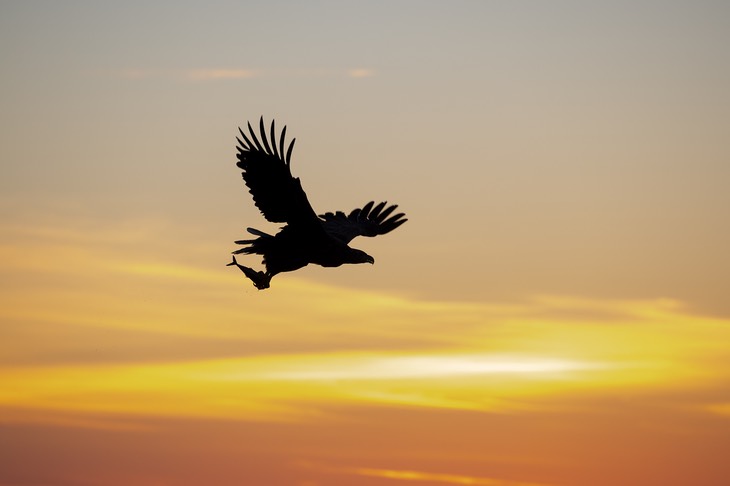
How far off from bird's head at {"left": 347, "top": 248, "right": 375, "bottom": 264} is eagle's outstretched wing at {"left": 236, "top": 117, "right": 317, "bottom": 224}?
1929mm

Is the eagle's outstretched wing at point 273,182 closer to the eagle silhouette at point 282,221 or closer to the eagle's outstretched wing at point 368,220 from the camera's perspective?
the eagle silhouette at point 282,221

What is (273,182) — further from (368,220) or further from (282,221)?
(368,220)

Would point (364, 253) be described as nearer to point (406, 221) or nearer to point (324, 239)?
point (324, 239)

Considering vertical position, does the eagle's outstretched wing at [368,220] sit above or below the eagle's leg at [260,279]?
above

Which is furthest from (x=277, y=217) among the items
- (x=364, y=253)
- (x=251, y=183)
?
(x=364, y=253)

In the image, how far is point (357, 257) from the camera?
3047cm

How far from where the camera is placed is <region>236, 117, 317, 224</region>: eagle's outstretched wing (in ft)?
90.4

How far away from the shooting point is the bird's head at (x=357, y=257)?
30.3 metres

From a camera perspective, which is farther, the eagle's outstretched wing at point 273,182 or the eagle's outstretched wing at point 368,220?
the eagle's outstretched wing at point 368,220

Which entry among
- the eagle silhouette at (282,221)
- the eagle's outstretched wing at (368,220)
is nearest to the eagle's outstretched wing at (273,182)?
the eagle silhouette at (282,221)

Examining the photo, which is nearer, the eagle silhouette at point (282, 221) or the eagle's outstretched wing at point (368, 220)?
the eagle silhouette at point (282, 221)

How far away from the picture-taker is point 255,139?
27734 millimetres

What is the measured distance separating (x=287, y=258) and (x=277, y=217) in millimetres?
1413

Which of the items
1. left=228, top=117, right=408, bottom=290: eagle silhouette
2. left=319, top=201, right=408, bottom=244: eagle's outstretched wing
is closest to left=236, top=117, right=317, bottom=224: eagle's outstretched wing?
left=228, top=117, right=408, bottom=290: eagle silhouette
